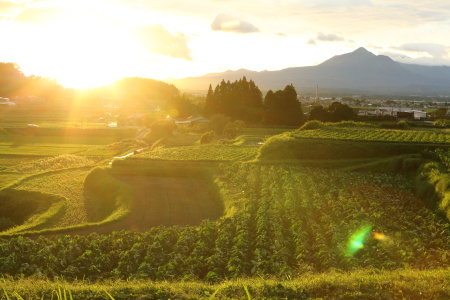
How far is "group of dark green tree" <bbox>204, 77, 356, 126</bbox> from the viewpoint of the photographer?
62.0 m

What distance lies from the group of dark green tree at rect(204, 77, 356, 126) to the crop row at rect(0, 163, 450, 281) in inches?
1615

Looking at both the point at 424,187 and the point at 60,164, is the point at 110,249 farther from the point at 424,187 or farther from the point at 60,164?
the point at 60,164

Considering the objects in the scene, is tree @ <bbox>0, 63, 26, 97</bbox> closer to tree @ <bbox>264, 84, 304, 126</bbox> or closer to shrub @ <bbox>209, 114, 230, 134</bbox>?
shrub @ <bbox>209, 114, 230, 134</bbox>

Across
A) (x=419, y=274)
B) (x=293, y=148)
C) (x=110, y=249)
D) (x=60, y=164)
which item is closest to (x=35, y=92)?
(x=60, y=164)

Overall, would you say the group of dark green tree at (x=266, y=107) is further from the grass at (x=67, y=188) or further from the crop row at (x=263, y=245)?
the crop row at (x=263, y=245)

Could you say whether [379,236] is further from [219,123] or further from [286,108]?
[286,108]

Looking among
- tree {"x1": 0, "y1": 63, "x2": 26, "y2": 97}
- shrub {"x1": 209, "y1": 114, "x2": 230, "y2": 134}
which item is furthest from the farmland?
tree {"x1": 0, "y1": 63, "x2": 26, "y2": 97}

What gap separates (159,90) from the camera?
172m

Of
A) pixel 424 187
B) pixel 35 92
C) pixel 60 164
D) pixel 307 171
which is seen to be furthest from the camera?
pixel 35 92

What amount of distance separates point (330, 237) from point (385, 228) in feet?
8.55

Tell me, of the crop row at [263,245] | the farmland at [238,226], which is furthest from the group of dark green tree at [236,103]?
the crop row at [263,245]

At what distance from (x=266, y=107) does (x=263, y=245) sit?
5175cm

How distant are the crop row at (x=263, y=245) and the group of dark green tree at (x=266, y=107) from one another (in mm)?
41018

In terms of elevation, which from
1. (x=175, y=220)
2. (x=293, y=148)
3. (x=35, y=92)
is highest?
(x=35, y=92)
